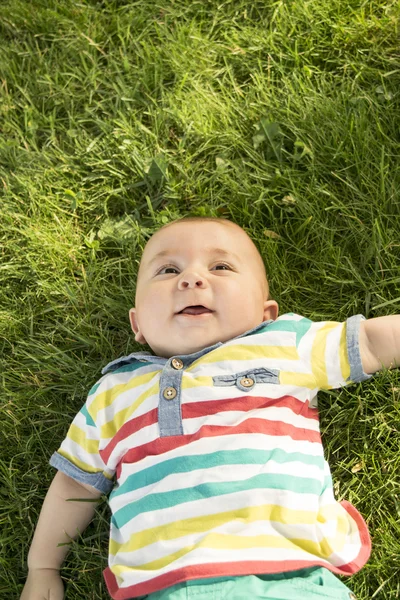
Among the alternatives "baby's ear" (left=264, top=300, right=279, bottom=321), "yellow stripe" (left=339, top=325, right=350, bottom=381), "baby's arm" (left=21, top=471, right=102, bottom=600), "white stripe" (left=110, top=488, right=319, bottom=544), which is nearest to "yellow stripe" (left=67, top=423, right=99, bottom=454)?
"baby's arm" (left=21, top=471, right=102, bottom=600)

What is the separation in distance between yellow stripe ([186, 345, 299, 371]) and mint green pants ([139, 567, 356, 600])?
0.73 m

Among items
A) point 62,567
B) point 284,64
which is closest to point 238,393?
point 62,567

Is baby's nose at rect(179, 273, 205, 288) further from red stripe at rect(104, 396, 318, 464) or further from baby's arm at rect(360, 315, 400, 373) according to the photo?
baby's arm at rect(360, 315, 400, 373)

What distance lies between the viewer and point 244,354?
2.42m

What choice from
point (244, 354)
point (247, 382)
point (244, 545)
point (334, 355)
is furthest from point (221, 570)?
point (334, 355)

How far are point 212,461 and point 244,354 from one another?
1.33ft

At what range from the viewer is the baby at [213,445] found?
2.15 meters

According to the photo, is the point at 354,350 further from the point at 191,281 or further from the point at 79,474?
the point at 79,474

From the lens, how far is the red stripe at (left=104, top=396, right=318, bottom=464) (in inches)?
91.9

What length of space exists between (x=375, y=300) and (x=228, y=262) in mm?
721

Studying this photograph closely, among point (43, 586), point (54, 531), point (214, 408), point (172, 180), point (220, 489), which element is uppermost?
point (172, 180)

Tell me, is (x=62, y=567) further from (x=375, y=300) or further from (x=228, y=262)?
(x=375, y=300)

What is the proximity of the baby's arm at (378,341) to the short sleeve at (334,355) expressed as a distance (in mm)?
50

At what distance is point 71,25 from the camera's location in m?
3.58
